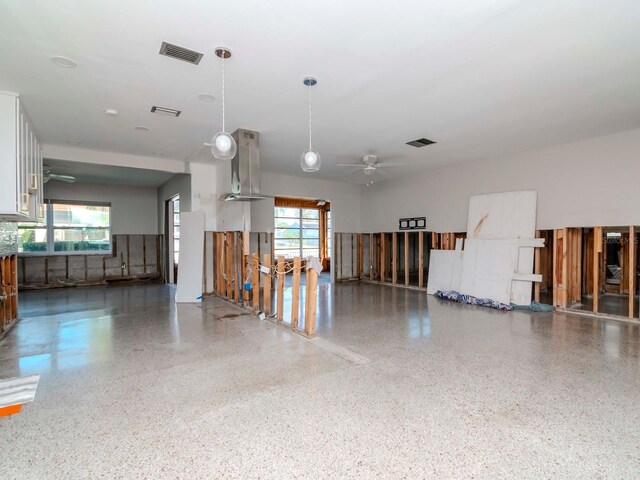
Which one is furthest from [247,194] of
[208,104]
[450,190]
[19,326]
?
[450,190]

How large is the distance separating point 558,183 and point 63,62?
744cm

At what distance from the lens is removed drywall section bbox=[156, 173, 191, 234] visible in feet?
25.2

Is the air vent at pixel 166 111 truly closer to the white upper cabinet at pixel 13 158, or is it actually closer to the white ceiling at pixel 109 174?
the white upper cabinet at pixel 13 158

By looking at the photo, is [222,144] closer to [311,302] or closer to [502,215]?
[311,302]

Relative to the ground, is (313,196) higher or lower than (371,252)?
higher

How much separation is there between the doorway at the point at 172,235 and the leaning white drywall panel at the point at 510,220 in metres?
7.38

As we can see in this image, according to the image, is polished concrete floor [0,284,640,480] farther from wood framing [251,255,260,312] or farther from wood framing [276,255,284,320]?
wood framing [251,255,260,312]

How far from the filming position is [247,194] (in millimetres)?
5559

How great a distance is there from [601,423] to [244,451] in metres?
2.47

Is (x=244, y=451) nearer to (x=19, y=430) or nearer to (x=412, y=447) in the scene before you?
(x=412, y=447)

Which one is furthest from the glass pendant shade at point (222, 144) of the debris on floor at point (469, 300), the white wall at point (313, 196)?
the debris on floor at point (469, 300)

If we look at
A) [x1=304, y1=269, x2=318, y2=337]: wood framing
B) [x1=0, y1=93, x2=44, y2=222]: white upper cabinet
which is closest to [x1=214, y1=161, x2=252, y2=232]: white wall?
[x1=304, y1=269, x2=318, y2=337]: wood framing

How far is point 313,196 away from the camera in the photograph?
31.1 ft

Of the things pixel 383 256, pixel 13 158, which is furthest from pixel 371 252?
pixel 13 158
